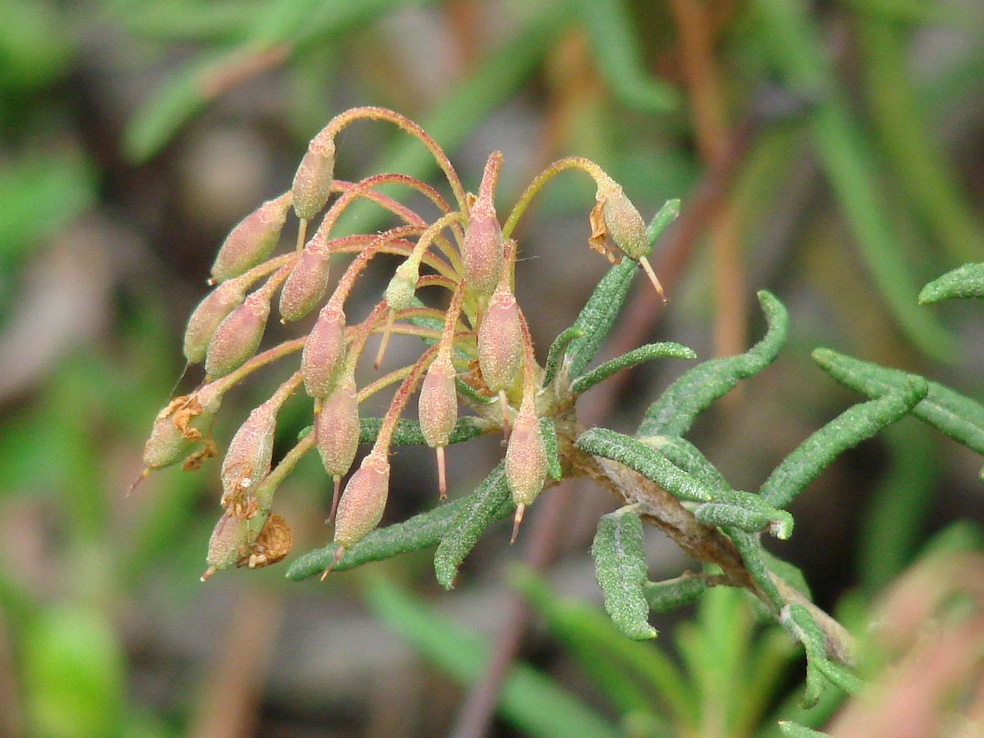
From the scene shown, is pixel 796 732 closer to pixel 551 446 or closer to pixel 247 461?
pixel 551 446

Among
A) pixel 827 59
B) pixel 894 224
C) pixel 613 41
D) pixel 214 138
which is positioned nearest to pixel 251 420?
pixel 613 41

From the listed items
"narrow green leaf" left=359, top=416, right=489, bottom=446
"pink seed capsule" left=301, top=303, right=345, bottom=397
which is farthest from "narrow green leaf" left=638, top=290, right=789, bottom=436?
"pink seed capsule" left=301, top=303, right=345, bottom=397

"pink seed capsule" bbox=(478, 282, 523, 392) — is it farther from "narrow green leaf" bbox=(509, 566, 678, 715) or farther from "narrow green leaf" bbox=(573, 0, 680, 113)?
"narrow green leaf" bbox=(573, 0, 680, 113)

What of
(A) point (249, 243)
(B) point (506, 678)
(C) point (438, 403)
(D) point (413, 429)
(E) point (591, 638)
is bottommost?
(B) point (506, 678)

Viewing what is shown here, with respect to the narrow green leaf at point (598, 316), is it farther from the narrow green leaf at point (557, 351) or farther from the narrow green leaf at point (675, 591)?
the narrow green leaf at point (675, 591)

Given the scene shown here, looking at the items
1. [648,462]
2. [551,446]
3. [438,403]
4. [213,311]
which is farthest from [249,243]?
[648,462]

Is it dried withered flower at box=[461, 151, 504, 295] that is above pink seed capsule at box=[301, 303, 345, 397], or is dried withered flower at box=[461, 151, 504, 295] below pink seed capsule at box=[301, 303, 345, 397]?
above

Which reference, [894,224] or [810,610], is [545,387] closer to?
[810,610]
